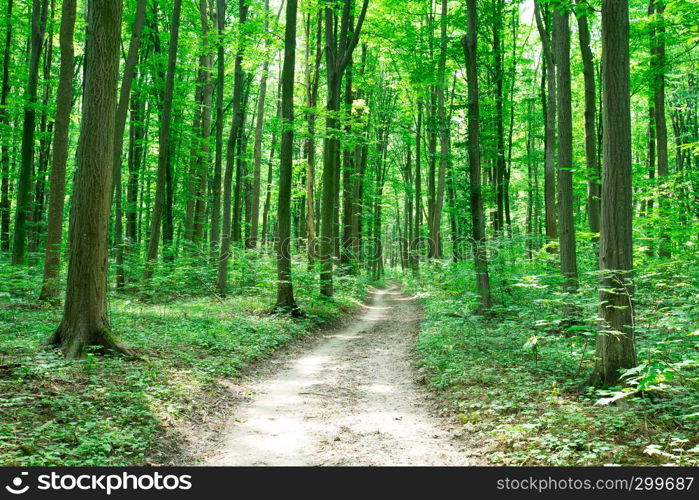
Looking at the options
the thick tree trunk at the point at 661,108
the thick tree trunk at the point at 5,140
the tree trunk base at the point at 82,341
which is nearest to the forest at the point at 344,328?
the tree trunk base at the point at 82,341

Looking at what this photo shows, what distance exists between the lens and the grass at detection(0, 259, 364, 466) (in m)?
3.94

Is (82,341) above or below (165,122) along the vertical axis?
below

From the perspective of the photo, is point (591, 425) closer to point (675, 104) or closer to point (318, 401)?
point (318, 401)

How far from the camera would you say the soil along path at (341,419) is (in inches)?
173

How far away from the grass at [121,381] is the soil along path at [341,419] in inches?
26.5

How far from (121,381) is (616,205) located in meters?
6.78

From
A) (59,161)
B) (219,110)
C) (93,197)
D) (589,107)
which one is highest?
(219,110)

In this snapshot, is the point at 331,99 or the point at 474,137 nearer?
the point at 474,137

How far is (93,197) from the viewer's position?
A: 6.70 m

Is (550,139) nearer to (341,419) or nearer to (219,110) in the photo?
(219,110)

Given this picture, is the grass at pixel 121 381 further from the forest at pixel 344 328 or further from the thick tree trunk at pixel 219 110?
the thick tree trunk at pixel 219 110

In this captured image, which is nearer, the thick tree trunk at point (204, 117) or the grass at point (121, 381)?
the grass at point (121, 381)

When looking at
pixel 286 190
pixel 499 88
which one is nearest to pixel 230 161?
pixel 286 190
